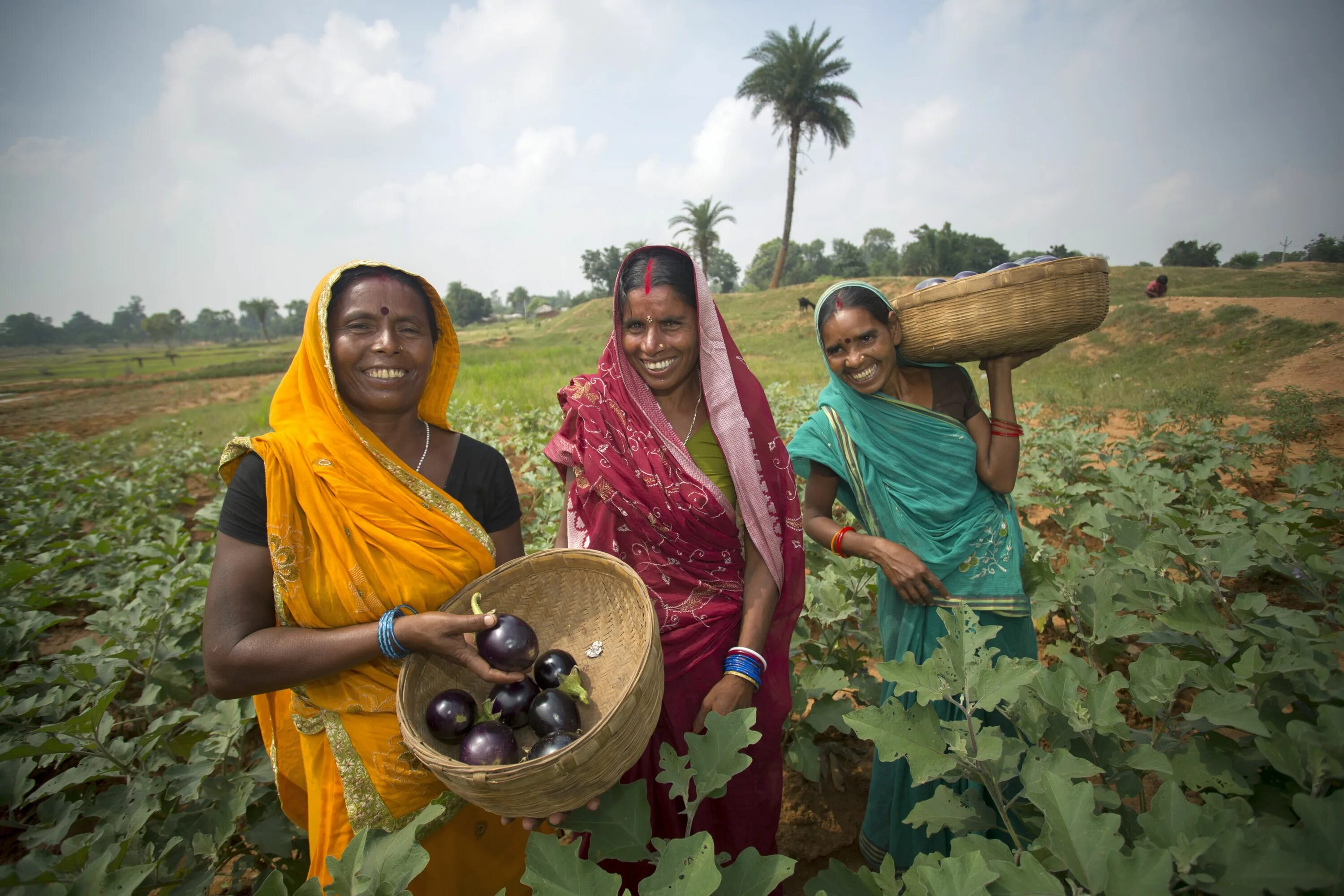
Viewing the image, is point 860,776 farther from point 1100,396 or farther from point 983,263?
point 983,263

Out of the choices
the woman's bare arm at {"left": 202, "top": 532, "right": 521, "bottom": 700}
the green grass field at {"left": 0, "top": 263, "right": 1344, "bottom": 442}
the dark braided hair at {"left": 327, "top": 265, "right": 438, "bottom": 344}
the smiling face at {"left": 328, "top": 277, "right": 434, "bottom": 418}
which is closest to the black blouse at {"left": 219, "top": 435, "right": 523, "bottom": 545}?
the woman's bare arm at {"left": 202, "top": 532, "right": 521, "bottom": 700}

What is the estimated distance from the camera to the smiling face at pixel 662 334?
73.9 inches

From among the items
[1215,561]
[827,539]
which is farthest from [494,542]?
[1215,561]

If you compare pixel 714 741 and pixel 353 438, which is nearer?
pixel 714 741

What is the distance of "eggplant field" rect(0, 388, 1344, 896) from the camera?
0.94 m

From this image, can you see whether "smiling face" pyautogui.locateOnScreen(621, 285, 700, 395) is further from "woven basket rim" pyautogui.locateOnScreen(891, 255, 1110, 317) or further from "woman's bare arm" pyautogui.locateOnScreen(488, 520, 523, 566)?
"woven basket rim" pyautogui.locateOnScreen(891, 255, 1110, 317)

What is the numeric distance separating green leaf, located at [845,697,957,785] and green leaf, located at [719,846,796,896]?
284mm

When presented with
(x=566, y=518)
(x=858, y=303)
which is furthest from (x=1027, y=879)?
(x=858, y=303)

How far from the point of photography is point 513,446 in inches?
319

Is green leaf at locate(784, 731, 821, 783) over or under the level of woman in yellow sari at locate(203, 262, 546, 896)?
under

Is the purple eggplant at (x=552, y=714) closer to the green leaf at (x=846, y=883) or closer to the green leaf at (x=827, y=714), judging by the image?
the green leaf at (x=846, y=883)

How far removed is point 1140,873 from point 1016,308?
4.98ft

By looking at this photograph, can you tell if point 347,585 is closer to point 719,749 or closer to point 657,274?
point 719,749

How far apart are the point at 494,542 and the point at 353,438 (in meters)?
0.53
